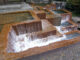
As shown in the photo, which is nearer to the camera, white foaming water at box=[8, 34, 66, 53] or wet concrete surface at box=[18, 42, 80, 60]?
wet concrete surface at box=[18, 42, 80, 60]

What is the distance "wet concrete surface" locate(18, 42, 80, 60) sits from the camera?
135 centimetres

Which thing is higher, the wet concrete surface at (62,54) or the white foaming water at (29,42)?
the wet concrete surface at (62,54)

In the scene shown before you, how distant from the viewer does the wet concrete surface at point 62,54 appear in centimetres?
135

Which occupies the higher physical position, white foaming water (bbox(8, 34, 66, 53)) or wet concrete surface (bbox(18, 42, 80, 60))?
wet concrete surface (bbox(18, 42, 80, 60))

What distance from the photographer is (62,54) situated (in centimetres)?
143

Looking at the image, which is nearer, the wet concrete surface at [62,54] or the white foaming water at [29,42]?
the wet concrete surface at [62,54]

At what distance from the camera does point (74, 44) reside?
1604mm

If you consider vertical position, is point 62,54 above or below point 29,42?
above

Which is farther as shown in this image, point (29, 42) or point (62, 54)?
point (29, 42)

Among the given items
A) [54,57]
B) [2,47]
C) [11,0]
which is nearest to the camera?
[54,57]

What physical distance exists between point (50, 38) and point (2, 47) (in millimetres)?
1883

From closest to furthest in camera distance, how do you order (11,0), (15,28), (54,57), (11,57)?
1. (11,57)
2. (54,57)
3. (15,28)
4. (11,0)

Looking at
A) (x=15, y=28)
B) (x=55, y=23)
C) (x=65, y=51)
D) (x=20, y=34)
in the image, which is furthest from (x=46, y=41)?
(x=55, y=23)

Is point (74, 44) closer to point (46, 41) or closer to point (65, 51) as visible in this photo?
point (65, 51)
